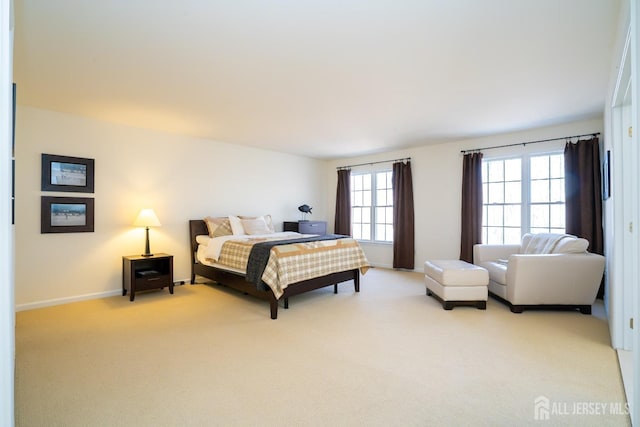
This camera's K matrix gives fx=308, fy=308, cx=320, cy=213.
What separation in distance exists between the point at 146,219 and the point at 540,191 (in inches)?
240

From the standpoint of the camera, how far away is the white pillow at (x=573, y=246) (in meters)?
3.65

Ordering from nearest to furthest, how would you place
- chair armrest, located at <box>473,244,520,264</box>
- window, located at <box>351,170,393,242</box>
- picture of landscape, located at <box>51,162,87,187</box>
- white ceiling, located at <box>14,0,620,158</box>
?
white ceiling, located at <box>14,0,620,158</box> < picture of landscape, located at <box>51,162,87,187</box> < chair armrest, located at <box>473,244,520,264</box> < window, located at <box>351,170,393,242</box>

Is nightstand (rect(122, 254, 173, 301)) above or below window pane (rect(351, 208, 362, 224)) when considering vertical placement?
below

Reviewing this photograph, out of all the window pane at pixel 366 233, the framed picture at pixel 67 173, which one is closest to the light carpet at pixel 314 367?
the framed picture at pixel 67 173

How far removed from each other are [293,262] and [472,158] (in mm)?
3810

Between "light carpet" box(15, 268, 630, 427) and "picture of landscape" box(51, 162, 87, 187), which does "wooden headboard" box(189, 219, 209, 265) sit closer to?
"light carpet" box(15, 268, 630, 427)

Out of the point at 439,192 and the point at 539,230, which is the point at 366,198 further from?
the point at 539,230

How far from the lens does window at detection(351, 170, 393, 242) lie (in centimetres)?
690

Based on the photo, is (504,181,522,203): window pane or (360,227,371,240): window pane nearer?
(504,181,522,203): window pane

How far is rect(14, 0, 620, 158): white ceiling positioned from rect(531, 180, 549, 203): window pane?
3.28 feet

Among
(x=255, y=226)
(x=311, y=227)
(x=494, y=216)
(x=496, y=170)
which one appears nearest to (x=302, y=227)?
(x=311, y=227)

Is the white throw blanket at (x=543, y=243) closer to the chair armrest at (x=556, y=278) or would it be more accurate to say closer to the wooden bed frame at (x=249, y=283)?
the chair armrest at (x=556, y=278)

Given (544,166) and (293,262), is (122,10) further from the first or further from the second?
(544,166)

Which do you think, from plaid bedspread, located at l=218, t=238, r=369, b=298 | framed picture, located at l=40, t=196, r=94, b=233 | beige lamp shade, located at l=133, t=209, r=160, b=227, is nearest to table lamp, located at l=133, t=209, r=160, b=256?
beige lamp shade, located at l=133, t=209, r=160, b=227
